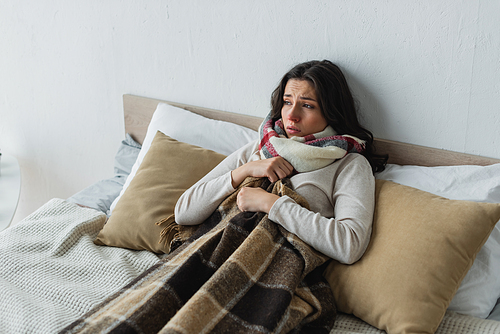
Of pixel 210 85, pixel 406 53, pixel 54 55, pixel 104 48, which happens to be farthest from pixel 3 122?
pixel 406 53

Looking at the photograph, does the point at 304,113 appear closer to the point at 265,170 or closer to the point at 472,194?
the point at 265,170

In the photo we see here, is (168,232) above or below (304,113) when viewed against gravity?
below

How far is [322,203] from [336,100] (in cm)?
33

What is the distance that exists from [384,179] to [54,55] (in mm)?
1740

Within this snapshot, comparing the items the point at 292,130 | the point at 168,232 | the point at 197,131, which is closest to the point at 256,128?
the point at 197,131

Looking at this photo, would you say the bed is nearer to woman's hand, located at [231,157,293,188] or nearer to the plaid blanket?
the plaid blanket

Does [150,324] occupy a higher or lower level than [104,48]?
lower

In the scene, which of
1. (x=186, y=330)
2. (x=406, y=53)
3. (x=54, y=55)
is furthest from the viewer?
(x=54, y=55)

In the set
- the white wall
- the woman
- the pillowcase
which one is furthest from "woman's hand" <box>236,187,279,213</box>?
the pillowcase

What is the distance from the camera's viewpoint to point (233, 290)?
3.32 ft

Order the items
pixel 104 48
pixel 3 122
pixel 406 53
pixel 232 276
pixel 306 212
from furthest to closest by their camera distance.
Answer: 1. pixel 3 122
2. pixel 104 48
3. pixel 406 53
4. pixel 306 212
5. pixel 232 276

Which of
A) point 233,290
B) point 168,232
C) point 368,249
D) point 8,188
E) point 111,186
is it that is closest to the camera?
point 233,290

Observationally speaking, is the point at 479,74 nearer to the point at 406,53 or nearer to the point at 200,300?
the point at 406,53

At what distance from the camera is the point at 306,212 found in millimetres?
1195
